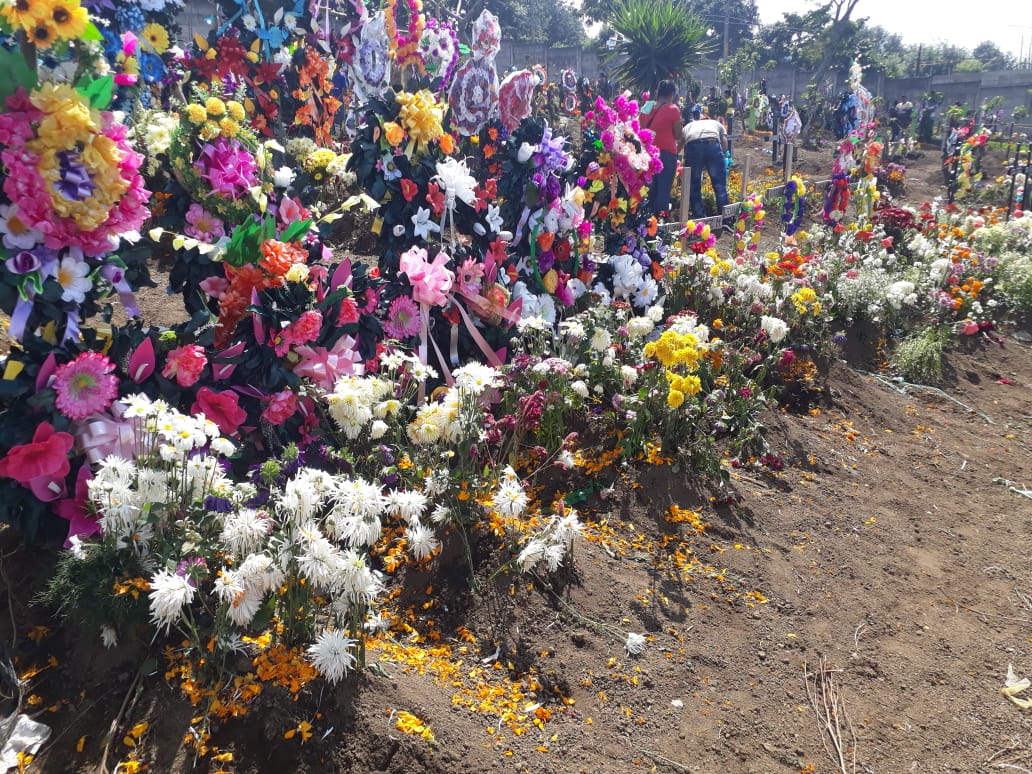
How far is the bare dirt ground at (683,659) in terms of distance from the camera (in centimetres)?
200

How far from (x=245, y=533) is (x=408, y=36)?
697 centimetres

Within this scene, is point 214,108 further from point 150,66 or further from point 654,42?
point 654,42

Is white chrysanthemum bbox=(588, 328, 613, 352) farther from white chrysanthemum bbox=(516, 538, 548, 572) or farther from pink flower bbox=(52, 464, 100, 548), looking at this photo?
pink flower bbox=(52, 464, 100, 548)

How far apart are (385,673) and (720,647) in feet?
3.87

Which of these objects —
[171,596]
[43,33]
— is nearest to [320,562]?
[171,596]

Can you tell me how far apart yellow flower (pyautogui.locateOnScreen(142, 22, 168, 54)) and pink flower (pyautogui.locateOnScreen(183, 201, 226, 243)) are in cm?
361

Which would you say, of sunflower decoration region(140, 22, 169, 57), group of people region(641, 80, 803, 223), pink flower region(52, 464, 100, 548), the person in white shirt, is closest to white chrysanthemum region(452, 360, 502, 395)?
Answer: pink flower region(52, 464, 100, 548)

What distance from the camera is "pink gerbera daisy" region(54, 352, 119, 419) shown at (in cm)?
240

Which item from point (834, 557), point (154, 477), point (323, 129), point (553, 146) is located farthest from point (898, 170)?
point (154, 477)

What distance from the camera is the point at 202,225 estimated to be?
3059 mm

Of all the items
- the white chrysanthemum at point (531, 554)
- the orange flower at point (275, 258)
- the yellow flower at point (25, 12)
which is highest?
the yellow flower at point (25, 12)

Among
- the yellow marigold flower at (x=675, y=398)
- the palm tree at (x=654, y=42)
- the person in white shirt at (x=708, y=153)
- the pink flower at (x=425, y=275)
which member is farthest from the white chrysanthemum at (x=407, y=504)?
the palm tree at (x=654, y=42)

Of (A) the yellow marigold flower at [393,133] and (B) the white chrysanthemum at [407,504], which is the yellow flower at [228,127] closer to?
(A) the yellow marigold flower at [393,133]

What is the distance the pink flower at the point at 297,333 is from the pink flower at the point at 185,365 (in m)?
0.31
